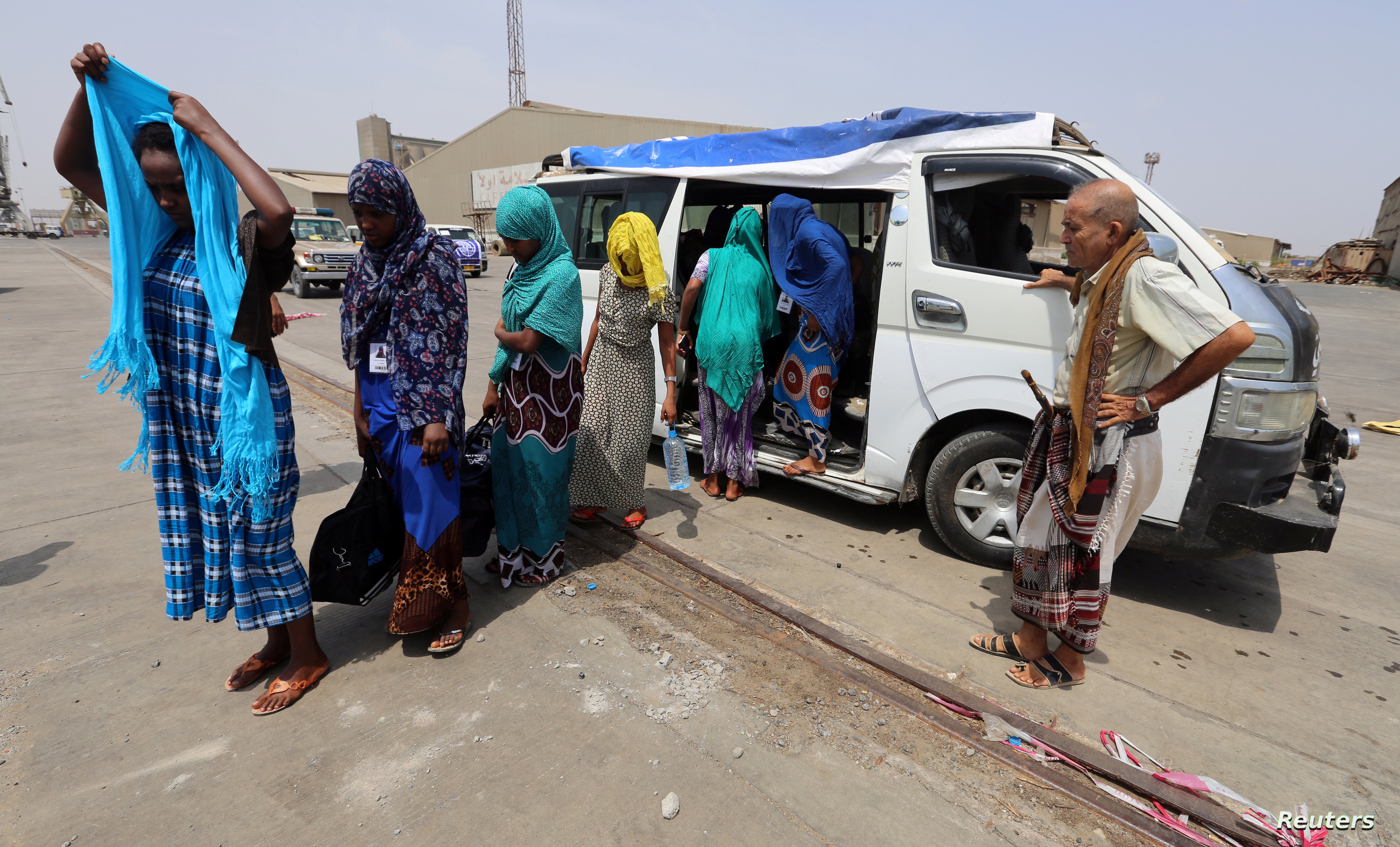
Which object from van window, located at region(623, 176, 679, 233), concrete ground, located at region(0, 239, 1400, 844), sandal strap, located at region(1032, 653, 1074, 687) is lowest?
concrete ground, located at region(0, 239, 1400, 844)

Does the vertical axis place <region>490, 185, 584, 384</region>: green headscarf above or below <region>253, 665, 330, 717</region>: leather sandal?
above

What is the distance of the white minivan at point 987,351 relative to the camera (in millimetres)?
2787

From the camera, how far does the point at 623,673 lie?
8.90 ft

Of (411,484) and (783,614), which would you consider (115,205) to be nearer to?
(411,484)

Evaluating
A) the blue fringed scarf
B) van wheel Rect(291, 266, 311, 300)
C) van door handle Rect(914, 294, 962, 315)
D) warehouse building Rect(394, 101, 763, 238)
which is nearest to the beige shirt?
van door handle Rect(914, 294, 962, 315)

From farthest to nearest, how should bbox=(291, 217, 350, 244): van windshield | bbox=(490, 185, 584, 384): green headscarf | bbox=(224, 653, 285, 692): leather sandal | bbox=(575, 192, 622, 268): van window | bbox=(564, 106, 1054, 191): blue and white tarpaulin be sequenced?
bbox=(291, 217, 350, 244): van windshield → bbox=(575, 192, 622, 268): van window → bbox=(564, 106, 1054, 191): blue and white tarpaulin → bbox=(490, 185, 584, 384): green headscarf → bbox=(224, 653, 285, 692): leather sandal

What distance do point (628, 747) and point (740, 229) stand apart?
2984 millimetres

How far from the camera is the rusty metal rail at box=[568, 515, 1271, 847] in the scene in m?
2.05

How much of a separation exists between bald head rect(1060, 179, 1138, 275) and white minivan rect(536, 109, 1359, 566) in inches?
17.4

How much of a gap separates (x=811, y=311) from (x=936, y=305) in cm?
79

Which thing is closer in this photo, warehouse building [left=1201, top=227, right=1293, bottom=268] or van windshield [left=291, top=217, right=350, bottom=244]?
van windshield [left=291, top=217, right=350, bottom=244]

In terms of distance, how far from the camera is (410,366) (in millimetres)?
2566

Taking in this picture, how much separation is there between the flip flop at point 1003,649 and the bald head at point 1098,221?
1528mm

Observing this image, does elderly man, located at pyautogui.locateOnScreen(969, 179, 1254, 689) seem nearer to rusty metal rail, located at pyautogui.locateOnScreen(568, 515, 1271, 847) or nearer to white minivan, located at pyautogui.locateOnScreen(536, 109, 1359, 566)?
rusty metal rail, located at pyautogui.locateOnScreen(568, 515, 1271, 847)
